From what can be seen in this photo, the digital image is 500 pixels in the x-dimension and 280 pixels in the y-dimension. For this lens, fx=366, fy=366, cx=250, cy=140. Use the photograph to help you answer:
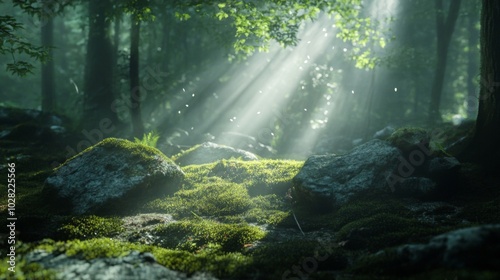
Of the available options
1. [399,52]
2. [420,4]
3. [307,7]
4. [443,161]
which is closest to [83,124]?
[307,7]

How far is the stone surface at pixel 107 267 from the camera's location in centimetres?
462

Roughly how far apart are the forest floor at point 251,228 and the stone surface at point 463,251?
0.44 feet

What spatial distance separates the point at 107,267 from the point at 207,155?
933 centimetres

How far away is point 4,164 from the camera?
476 inches

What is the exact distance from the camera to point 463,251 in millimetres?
4156

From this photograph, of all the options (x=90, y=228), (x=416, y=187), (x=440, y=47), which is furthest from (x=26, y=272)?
(x=440, y=47)

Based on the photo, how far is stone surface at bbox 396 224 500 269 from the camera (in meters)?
3.99

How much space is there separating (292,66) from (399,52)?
741cm

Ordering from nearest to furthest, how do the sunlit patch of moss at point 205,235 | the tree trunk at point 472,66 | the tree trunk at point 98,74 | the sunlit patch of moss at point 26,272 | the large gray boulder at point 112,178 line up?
the sunlit patch of moss at point 26,272 → the sunlit patch of moss at point 205,235 → the large gray boulder at point 112,178 → the tree trunk at point 98,74 → the tree trunk at point 472,66

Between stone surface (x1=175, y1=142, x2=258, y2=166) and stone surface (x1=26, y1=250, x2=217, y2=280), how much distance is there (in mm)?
8676

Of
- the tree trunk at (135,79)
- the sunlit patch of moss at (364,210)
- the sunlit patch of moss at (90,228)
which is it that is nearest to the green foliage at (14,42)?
the sunlit patch of moss at (90,228)

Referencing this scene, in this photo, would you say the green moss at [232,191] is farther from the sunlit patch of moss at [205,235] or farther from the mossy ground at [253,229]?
the sunlit patch of moss at [205,235]

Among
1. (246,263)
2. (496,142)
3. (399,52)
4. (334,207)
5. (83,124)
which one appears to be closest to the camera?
(246,263)

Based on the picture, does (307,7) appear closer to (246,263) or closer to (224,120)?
(246,263)
